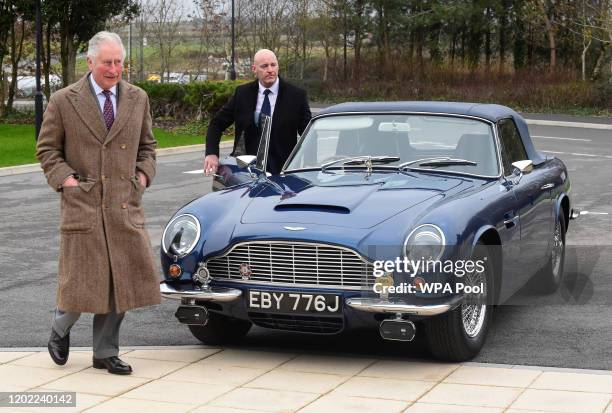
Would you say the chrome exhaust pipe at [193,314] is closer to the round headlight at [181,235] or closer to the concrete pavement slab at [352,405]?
the round headlight at [181,235]

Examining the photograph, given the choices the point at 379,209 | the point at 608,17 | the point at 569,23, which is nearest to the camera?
the point at 379,209

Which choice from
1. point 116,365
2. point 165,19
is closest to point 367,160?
point 116,365

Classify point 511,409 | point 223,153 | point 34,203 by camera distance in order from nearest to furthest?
point 511,409
point 34,203
point 223,153

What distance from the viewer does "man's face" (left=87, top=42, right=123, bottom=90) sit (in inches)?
255

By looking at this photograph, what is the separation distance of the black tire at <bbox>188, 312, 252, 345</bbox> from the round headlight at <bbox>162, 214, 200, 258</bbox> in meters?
0.51

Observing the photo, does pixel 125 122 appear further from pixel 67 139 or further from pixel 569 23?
pixel 569 23

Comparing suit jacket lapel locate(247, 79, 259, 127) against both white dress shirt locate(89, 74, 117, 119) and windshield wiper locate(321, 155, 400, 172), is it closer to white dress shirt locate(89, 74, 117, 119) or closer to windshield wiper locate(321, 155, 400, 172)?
windshield wiper locate(321, 155, 400, 172)

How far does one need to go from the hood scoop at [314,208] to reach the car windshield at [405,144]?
3.33 feet

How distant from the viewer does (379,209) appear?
6934mm

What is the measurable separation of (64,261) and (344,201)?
1.75 metres

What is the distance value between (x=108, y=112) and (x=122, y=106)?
9cm

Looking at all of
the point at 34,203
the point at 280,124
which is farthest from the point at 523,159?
the point at 34,203

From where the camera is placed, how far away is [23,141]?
88.2 feet

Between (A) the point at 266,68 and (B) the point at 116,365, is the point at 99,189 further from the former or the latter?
(A) the point at 266,68
